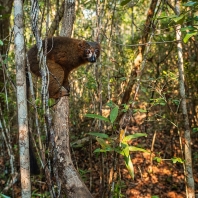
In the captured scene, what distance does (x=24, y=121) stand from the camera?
7.39 ft

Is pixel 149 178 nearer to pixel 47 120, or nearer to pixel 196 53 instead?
pixel 196 53

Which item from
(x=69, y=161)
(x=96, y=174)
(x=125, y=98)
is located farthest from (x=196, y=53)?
(x=69, y=161)

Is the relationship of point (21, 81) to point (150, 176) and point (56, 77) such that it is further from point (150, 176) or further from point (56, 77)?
point (150, 176)

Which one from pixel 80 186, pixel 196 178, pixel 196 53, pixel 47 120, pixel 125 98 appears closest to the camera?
pixel 47 120

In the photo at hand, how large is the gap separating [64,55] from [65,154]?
2040mm

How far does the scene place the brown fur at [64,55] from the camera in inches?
171

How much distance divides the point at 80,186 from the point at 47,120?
116 centimetres

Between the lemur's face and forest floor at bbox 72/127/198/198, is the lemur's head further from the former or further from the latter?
forest floor at bbox 72/127/198/198

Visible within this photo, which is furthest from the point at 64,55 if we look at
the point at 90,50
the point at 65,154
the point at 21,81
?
the point at 21,81

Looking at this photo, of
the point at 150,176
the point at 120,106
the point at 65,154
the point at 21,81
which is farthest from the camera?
the point at 150,176

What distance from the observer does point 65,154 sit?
3.26 m

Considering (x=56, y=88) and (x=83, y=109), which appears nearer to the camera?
(x=56, y=88)

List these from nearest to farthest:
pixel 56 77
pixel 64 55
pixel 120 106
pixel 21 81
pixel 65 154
Result: pixel 21 81, pixel 65 154, pixel 56 77, pixel 64 55, pixel 120 106

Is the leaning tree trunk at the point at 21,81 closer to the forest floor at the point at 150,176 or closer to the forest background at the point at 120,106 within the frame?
the forest background at the point at 120,106
